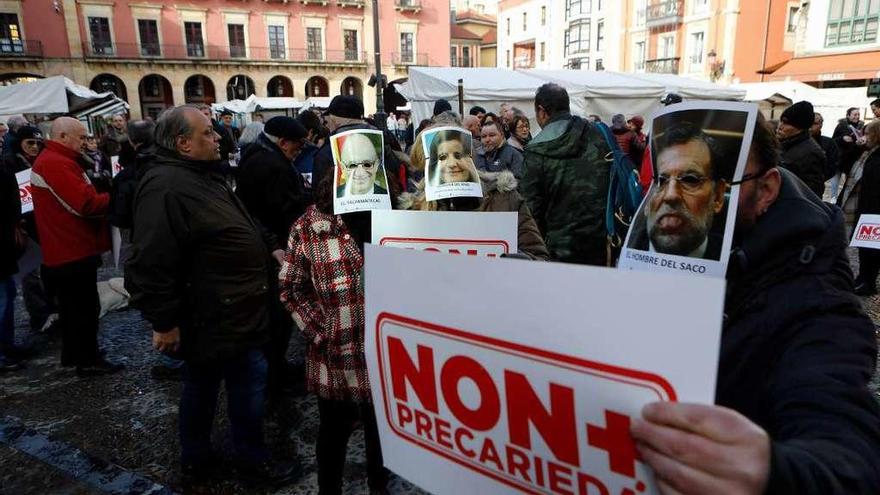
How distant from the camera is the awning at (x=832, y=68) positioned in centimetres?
2125

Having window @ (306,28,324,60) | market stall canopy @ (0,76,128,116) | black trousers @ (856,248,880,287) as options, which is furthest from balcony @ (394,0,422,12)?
black trousers @ (856,248,880,287)

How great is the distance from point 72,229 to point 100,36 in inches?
1504

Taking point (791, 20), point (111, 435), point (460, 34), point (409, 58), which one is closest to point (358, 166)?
point (111, 435)

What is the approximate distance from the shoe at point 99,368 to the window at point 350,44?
40.1 metres

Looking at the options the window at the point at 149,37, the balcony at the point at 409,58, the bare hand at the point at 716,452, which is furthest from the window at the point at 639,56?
the bare hand at the point at 716,452

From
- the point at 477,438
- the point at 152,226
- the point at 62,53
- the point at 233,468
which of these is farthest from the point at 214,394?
the point at 62,53

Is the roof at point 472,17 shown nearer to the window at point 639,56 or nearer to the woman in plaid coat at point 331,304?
the window at point 639,56

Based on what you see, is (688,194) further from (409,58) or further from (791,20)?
(409,58)

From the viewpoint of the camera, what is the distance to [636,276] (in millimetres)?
674

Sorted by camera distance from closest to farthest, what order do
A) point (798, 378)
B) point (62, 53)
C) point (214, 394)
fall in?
point (798, 378), point (214, 394), point (62, 53)

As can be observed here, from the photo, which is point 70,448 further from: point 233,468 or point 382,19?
point 382,19

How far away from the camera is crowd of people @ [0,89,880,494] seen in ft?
2.63

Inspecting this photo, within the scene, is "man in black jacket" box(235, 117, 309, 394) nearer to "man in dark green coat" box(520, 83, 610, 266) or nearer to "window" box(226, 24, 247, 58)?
"man in dark green coat" box(520, 83, 610, 266)

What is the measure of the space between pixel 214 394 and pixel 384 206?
1.38 m
